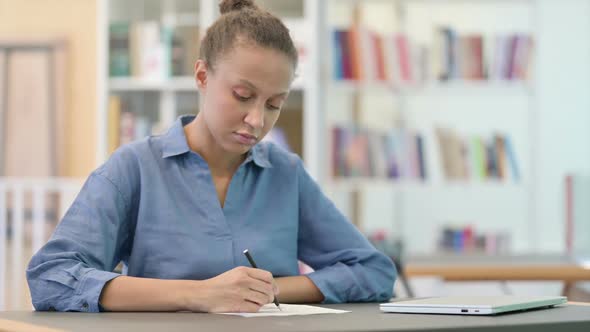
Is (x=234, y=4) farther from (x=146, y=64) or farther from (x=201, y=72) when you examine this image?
(x=146, y=64)

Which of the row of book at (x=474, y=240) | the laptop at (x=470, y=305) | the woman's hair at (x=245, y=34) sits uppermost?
the woman's hair at (x=245, y=34)

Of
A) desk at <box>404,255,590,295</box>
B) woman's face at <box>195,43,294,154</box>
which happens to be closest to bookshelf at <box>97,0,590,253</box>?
desk at <box>404,255,590,295</box>

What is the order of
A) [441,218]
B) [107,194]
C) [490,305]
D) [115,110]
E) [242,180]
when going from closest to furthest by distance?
[490,305] → [107,194] → [242,180] → [115,110] → [441,218]

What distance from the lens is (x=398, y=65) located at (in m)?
4.35

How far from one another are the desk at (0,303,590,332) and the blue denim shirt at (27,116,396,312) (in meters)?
0.15

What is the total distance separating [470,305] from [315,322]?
0.82ft

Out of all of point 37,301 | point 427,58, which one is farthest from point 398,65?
point 37,301

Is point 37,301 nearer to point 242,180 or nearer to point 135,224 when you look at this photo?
point 135,224

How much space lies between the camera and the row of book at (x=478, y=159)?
172 inches

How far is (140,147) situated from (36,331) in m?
0.55

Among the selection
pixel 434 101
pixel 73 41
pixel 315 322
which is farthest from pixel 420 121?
pixel 315 322

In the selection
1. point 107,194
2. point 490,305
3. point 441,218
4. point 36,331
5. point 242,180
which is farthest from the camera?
point 441,218

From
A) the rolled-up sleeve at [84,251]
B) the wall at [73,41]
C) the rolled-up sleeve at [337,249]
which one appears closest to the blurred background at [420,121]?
the wall at [73,41]

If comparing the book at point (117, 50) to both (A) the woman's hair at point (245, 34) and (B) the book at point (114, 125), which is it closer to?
(B) the book at point (114, 125)
